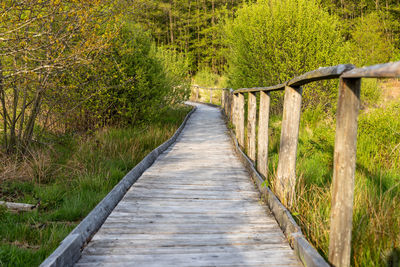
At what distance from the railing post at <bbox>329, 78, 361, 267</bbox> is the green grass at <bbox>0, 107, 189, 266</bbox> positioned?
2495 millimetres

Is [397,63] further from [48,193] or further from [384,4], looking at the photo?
[384,4]

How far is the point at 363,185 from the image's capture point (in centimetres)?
447

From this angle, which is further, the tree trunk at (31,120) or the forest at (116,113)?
the tree trunk at (31,120)

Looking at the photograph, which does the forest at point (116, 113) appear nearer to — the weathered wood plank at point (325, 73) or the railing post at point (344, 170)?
the railing post at point (344, 170)

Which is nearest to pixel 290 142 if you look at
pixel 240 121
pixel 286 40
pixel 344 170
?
pixel 344 170

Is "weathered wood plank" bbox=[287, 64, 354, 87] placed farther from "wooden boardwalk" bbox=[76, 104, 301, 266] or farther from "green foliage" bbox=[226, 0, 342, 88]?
"green foliage" bbox=[226, 0, 342, 88]

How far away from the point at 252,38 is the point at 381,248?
9407 mm

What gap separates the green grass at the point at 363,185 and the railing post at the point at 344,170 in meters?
0.30

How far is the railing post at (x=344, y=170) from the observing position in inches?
85.4

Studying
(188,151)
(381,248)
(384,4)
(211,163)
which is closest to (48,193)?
(211,163)

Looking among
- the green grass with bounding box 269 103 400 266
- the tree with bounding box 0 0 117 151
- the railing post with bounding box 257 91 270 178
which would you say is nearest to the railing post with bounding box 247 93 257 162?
the green grass with bounding box 269 103 400 266

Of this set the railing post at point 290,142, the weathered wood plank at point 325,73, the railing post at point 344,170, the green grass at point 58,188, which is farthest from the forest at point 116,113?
A: the weathered wood plank at point 325,73

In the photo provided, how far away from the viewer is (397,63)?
1.63 meters

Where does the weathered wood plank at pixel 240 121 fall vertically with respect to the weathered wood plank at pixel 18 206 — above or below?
above
